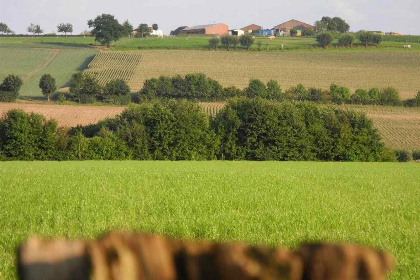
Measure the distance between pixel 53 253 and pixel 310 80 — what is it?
9085 cm

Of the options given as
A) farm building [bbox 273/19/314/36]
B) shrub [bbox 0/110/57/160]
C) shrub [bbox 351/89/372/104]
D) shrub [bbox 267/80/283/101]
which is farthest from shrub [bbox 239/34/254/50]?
shrub [bbox 0/110/57/160]

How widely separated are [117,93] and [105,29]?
4622 cm

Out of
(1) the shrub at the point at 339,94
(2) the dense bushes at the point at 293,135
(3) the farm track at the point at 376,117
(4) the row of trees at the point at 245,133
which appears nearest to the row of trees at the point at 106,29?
(3) the farm track at the point at 376,117

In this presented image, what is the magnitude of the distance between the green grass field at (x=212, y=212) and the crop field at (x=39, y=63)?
7181 cm

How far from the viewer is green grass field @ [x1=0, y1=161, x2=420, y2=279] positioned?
846 cm

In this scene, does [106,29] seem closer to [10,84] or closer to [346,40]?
[10,84]

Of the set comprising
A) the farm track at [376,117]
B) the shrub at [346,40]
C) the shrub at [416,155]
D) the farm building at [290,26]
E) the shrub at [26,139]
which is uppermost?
the farm building at [290,26]

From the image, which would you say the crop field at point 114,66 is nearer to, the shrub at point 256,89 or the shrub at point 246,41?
the shrub at point 256,89

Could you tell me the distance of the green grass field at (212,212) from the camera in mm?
8461

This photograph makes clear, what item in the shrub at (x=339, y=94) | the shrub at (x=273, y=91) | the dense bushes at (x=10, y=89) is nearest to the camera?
the dense bushes at (x=10, y=89)

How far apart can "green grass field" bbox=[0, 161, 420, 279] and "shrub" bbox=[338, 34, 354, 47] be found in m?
A: 103

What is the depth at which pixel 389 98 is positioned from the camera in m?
79.8

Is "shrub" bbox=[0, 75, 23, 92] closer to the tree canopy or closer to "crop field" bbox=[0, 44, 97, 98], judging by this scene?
"crop field" bbox=[0, 44, 97, 98]

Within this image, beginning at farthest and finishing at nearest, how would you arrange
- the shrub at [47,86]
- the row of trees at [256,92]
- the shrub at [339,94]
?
the shrub at [339,94]
the row of trees at [256,92]
the shrub at [47,86]
